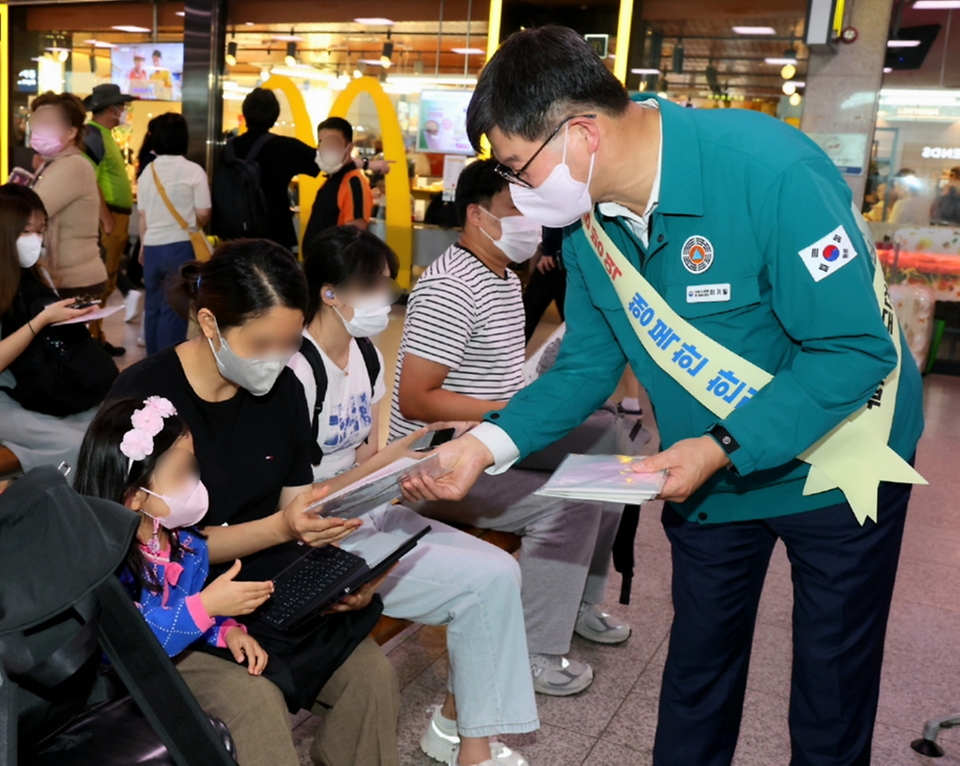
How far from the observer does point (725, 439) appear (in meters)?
1.66

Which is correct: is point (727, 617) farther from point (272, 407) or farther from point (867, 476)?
point (272, 407)

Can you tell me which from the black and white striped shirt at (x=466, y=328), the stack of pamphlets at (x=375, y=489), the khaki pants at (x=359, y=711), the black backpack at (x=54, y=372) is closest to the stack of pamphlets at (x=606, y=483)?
the stack of pamphlets at (x=375, y=489)

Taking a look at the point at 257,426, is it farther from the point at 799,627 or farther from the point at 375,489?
the point at 799,627

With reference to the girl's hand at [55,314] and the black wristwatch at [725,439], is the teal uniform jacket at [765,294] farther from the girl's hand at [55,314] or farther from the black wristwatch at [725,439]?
the girl's hand at [55,314]

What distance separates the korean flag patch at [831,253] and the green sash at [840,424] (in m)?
0.17

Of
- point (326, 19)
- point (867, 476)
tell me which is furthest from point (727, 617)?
point (326, 19)

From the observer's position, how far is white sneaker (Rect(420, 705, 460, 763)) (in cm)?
253

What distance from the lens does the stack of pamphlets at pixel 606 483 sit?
1.56 meters

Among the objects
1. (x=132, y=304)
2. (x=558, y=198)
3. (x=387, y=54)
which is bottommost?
(x=132, y=304)

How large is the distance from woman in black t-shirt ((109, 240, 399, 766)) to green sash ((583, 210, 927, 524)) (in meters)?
0.76

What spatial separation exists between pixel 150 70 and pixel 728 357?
11.7 m

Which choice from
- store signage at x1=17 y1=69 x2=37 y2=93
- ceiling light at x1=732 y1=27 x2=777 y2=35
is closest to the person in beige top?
ceiling light at x1=732 y1=27 x2=777 y2=35

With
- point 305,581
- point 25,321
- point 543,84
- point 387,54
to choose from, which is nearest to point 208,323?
point 305,581

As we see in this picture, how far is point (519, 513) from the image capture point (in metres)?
2.91
